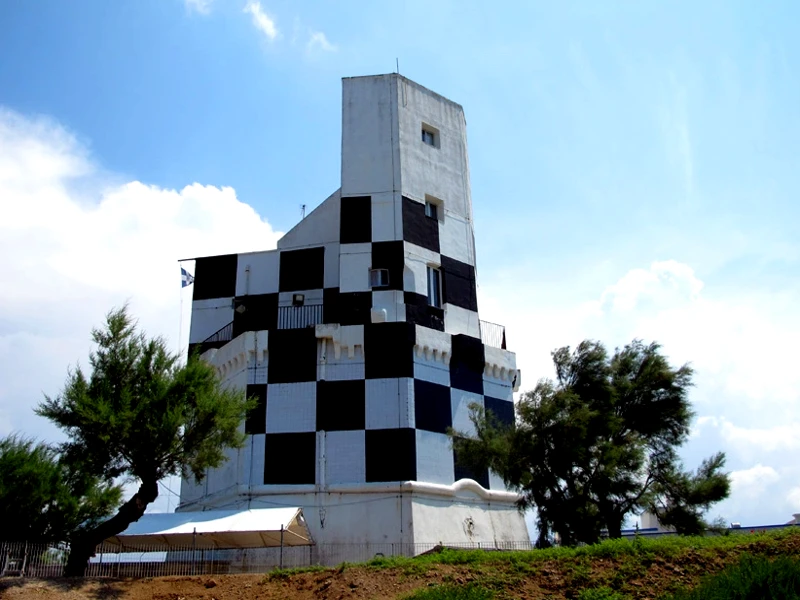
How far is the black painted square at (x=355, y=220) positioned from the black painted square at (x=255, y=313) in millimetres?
4467

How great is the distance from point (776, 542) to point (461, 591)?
684cm

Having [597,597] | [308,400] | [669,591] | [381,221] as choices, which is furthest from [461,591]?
[381,221]

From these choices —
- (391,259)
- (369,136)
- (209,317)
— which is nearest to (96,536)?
(391,259)

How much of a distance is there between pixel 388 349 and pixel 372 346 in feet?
1.97

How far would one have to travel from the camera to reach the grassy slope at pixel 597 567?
1588 cm

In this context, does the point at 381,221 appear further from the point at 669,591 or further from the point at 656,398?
the point at 669,591

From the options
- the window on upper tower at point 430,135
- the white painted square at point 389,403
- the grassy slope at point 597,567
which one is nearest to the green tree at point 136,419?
the grassy slope at point 597,567

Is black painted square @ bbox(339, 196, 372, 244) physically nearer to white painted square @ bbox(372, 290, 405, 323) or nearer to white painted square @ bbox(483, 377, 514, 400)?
white painted square @ bbox(372, 290, 405, 323)

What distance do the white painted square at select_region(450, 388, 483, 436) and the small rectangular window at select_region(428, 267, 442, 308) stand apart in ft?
12.4

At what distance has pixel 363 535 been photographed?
2688 cm

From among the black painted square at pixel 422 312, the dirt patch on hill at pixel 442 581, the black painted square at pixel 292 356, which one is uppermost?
the black painted square at pixel 422 312

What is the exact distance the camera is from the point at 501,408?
1240 inches

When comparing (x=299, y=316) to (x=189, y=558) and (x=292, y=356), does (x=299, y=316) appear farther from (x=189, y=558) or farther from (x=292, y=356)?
(x=189, y=558)

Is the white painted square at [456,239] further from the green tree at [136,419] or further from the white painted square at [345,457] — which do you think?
the green tree at [136,419]
